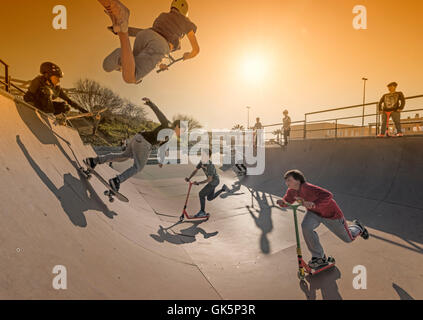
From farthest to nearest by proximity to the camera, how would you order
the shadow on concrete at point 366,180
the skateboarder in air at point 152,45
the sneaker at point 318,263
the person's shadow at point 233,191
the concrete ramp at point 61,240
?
the person's shadow at point 233,191 → the shadow on concrete at point 366,180 → the sneaker at point 318,263 → the skateboarder in air at point 152,45 → the concrete ramp at point 61,240

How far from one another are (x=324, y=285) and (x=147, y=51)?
152 inches

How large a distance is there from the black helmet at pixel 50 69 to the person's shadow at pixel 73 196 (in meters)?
2.08

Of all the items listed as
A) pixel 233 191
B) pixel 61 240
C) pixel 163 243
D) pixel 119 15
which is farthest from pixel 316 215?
pixel 233 191

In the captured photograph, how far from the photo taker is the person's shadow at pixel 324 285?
241 cm

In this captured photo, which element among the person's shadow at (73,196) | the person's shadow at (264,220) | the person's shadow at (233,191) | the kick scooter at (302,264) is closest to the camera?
the person's shadow at (73,196)

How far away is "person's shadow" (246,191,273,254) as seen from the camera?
13.0ft

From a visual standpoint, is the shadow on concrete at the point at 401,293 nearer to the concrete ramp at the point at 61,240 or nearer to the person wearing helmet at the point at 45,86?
the concrete ramp at the point at 61,240

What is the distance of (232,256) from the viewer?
357 centimetres

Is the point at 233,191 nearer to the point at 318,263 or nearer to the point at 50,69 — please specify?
the point at 318,263

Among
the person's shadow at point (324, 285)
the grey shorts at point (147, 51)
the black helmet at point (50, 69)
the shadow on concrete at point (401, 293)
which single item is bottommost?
the person's shadow at point (324, 285)

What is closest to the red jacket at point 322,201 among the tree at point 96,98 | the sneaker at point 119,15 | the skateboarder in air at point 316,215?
the skateboarder in air at point 316,215

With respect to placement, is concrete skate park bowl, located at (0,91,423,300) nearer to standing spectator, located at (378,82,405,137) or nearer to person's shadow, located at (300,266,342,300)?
person's shadow, located at (300,266,342,300)

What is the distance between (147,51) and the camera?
2.39m

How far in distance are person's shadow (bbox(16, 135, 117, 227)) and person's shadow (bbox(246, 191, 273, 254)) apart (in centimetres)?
306
